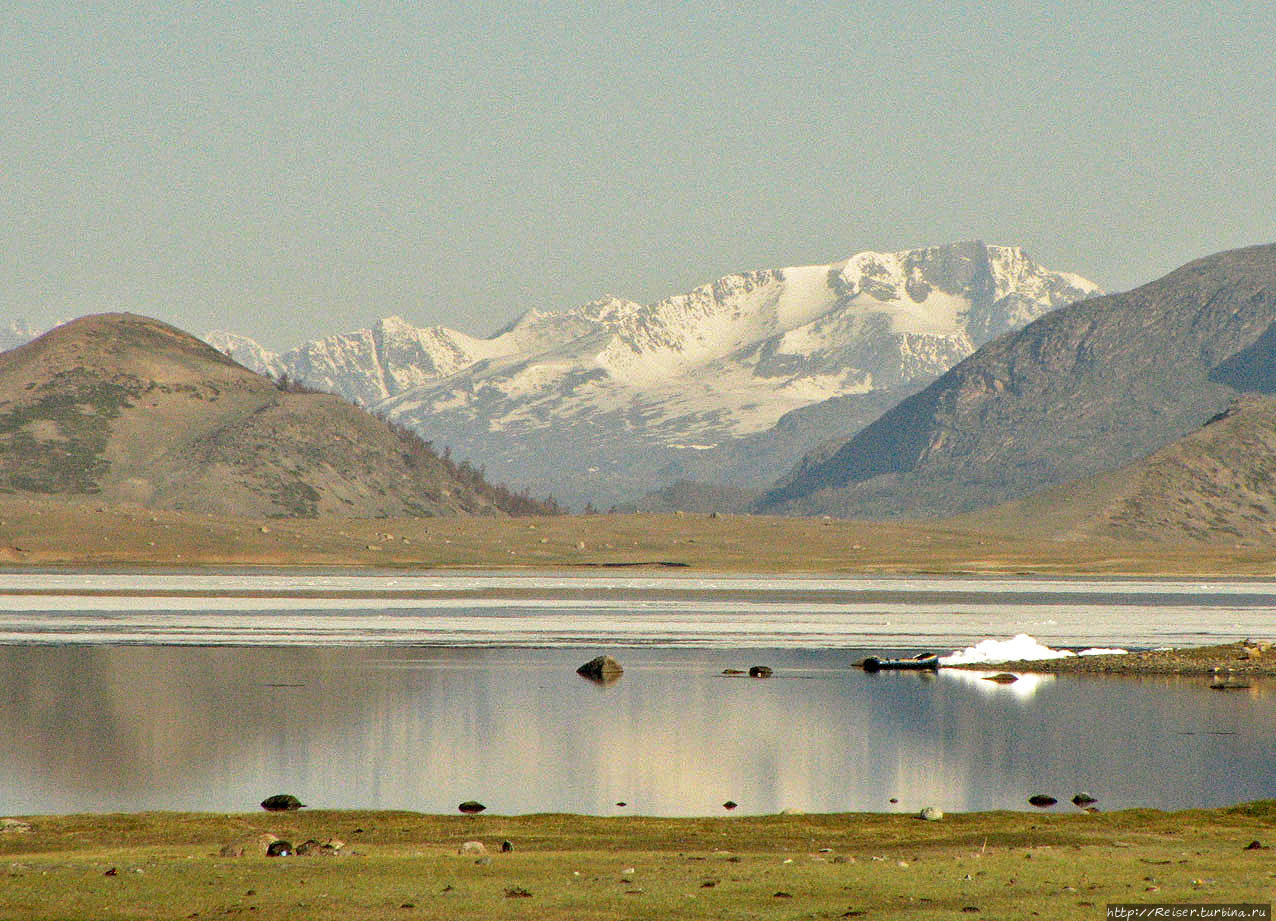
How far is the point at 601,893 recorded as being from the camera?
1831 centimetres

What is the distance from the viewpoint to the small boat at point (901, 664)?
171 ft

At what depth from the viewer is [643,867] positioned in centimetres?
2027

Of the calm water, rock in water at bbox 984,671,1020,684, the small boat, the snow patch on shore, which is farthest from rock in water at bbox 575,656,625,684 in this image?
the snow patch on shore

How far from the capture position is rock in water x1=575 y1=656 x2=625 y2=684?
4816 centimetres

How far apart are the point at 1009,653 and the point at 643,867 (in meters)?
36.9

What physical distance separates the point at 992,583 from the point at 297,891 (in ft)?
350

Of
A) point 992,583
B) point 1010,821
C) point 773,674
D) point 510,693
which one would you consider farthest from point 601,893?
point 992,583

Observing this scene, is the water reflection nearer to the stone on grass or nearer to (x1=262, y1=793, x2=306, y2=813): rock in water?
(x1=262, y1=793, x2=306, y2=813): rock in water

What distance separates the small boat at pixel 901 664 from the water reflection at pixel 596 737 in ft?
3.10

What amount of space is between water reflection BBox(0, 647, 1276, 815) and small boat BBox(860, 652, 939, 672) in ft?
3.10

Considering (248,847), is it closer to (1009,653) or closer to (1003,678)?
(1003,678)

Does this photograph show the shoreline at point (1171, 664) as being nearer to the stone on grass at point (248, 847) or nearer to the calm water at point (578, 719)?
the calm water at point (578, 719)

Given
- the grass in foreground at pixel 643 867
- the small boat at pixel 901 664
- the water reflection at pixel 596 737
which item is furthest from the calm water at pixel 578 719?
the grass in foreground at pixel 643 867

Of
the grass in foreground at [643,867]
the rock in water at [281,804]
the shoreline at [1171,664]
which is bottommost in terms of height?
the grass in foreground at [643,867]
